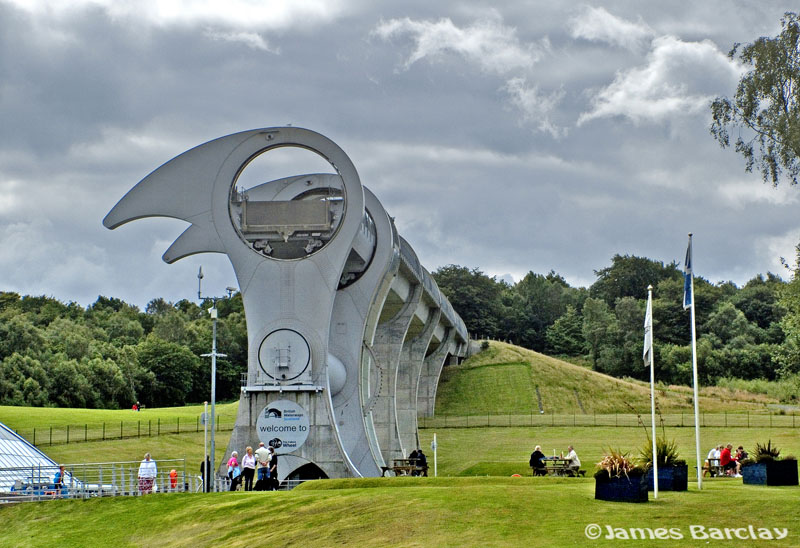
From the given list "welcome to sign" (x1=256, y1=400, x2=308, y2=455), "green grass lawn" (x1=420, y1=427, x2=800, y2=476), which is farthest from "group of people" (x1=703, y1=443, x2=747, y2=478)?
"green grass lawn" (x1=420, y1=427, x2=800, y2=476)

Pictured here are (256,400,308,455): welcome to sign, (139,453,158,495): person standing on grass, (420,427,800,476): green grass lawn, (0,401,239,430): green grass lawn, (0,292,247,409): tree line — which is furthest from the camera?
(0,292,247,409): tree line

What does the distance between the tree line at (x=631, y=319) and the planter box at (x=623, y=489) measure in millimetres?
80394

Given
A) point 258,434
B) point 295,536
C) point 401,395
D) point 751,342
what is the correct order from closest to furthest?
point 295,536 < point 258,434 < point 401,395 < point 751,342

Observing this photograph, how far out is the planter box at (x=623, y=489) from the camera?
67.6 feet

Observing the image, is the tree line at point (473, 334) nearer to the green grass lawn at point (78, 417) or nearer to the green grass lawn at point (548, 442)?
the green grass lawn at point (548, 442)

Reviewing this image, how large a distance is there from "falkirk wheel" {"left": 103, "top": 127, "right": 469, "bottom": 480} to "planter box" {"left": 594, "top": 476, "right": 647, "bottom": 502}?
1778 centimetres

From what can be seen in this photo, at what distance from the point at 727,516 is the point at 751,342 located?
97126 millimetres

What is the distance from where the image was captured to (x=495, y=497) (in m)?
21.9

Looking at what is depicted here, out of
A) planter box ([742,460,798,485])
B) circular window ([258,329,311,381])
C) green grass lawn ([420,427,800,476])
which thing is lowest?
green grass lawn ([420,427,800,476])

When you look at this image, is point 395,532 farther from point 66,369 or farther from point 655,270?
point 655,270

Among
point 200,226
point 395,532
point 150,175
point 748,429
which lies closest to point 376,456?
point 200,226

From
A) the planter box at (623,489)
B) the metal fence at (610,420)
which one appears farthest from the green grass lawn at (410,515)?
the metal fence at (610,420)

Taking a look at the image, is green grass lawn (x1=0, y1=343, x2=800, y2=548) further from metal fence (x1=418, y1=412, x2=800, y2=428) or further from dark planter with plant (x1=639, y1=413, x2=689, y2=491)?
metal fence (x1=418, y1=412, x2=800, y2=428)

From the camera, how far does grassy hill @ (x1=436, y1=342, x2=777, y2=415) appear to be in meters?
80.9
